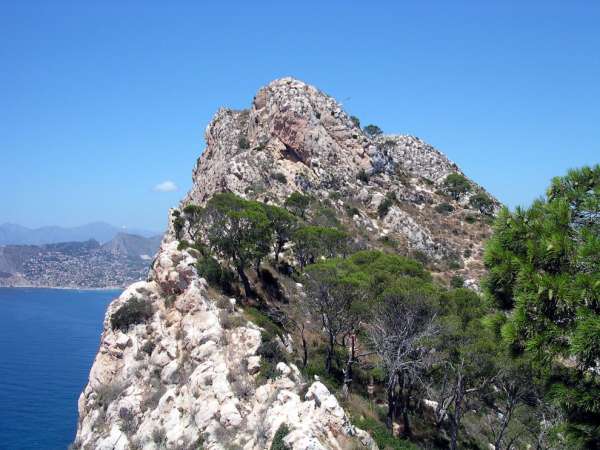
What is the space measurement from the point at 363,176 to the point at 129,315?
5004 cm

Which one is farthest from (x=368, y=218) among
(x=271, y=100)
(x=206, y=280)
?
(x=206, y=280)

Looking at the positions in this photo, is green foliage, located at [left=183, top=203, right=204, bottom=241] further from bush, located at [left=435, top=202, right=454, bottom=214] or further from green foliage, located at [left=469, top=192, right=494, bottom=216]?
green foliage, located at [left=469, top=192, right=494, bottom=216]

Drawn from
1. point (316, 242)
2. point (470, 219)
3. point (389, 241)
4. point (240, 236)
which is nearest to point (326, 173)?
point (389, 241)

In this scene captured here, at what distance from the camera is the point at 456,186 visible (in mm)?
86875

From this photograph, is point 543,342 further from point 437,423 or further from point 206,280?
point 206,280

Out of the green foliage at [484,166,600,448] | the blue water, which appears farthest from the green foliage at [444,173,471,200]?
the green foliage at [484,166,600,448]

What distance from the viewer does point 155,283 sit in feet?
113

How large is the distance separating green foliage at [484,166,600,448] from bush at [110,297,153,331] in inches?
1040

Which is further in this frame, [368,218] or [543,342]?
[368,218]

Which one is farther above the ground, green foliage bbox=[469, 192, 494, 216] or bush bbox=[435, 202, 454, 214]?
green foliage bbox=[469, 192, 494, 216]

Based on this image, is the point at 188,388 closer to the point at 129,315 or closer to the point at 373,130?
the point at 129,315

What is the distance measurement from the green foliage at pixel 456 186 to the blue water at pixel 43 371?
6948 centimetres

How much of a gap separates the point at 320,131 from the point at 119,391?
51.0 meters

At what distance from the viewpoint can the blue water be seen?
52812 mm
